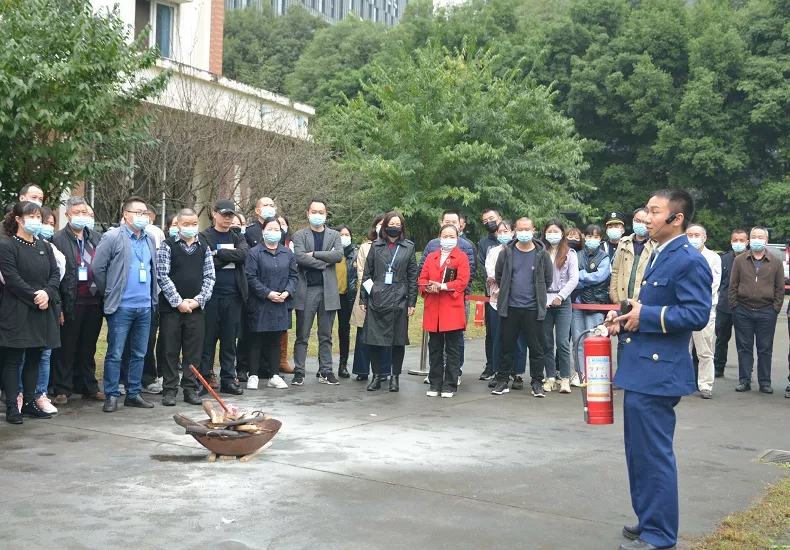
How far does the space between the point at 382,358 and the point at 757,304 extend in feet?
16.4

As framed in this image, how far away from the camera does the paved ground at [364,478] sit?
19.2 feet

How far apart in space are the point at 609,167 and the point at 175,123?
26042mm

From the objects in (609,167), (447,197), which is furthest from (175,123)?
(609,167)

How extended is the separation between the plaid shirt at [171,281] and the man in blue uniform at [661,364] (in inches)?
221

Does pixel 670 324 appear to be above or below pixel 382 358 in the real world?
above

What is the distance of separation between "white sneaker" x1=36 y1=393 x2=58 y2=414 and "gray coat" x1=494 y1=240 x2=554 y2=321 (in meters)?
5.13

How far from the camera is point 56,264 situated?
944 cm

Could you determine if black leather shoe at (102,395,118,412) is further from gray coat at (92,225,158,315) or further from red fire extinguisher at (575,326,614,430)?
red fire extinguisher at (575,326,614,430)

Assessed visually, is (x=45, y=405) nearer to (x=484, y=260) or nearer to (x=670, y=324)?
(x=484, y=260)

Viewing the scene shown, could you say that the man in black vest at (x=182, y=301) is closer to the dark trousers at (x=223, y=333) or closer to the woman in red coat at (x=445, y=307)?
the dark trousers at (x=223, y=333)

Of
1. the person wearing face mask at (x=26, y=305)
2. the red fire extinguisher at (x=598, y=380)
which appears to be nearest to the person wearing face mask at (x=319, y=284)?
the person wearing face mask at (x=26, y=305)

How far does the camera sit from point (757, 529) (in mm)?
Answer: 6215

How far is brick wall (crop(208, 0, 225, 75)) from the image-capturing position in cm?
2883

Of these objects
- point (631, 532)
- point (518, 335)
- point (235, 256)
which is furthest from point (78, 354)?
point (631, 532)
